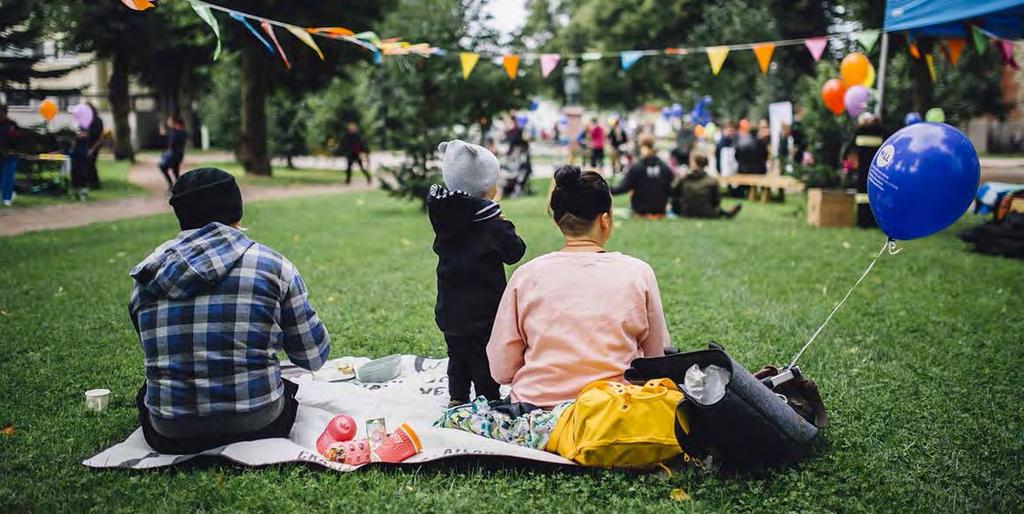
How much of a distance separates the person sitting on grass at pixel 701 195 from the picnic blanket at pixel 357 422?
31.1 ft

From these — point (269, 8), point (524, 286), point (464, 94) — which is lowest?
point (524, 286)

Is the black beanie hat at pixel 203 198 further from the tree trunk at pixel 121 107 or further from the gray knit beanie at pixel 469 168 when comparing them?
the tree trunk at pixel 121 107

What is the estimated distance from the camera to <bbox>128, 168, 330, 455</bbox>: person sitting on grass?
3.43 meters

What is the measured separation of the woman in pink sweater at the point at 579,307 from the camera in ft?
12.0

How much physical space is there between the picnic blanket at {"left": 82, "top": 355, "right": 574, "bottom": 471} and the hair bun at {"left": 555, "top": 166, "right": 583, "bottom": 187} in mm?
1213

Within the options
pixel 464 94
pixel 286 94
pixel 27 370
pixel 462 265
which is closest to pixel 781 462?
pixel 462 265

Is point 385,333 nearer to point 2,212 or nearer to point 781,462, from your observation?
point 781,462

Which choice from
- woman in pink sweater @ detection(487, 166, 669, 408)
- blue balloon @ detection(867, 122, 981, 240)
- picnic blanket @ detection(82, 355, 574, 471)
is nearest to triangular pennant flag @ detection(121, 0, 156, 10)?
picnic blanket @ detection(82, 355, 574, 471)

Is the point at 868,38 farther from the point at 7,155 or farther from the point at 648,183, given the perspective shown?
the point at 7,155

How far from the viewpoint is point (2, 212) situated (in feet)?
46.6

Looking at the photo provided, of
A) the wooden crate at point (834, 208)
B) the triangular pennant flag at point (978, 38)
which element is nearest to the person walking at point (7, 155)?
the wooden crate at point (834, 208)

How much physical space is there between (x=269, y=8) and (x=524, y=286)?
17980mm

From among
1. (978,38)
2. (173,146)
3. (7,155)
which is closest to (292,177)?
(173,146)

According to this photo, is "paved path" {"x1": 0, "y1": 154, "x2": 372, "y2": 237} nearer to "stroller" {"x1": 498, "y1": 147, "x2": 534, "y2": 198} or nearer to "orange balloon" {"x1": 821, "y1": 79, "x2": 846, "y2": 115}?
"stroller" {"x1": 498, "y1": 147, "x2": 534, "y2": 198}
